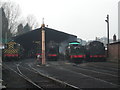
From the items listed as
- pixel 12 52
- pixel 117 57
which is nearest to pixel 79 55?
pixel 117 57

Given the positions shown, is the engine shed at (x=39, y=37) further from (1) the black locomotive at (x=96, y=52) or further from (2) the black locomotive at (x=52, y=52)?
(1) the black locomotive at (x=96, y=52)

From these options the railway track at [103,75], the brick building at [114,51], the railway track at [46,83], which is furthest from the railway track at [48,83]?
the brick building at [114,51]

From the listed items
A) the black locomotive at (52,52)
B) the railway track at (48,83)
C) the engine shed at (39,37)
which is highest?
the engine shed at (39,37)

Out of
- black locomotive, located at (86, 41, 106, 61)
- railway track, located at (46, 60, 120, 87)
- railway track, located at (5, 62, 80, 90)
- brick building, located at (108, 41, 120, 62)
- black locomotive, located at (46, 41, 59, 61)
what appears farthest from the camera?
black locomotive, located at (46, 41, 59, 61)

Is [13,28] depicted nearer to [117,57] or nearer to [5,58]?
[5,58]

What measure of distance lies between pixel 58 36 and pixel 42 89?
162 ft

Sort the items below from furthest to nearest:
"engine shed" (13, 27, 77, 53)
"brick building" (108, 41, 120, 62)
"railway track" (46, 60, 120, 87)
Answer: "engine shed" (13, 27, 77, 53)
"brick building" (108, 41, 120, 62)
"railway track" (46, 60, 120, 87)

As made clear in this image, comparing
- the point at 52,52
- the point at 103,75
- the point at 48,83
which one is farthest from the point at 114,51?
the point at 48,83

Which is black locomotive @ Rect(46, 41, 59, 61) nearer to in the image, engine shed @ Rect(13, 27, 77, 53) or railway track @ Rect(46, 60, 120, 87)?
engine shed @ Rect(13, 27, 77, 53)

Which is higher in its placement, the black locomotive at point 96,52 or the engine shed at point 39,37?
the engine shed at point 39,37

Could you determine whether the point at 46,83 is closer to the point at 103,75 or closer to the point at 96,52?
the point at 103,75

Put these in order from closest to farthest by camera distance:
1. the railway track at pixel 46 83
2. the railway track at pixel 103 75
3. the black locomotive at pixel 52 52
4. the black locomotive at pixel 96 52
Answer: the railway track at pixel 46 83 < the railway track at pixel 103 75 < the black locomotive at pixel 96 52 < the black locomotive at pixel 52 52

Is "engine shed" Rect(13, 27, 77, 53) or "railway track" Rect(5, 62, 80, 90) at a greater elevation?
"engine shed" Rect(13, 27, 77, 53)

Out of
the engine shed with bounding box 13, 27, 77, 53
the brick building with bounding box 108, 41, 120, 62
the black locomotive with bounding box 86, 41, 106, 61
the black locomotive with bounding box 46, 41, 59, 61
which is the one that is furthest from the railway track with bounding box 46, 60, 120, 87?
the engine shed with bounding box 13, 27, 77, 53
